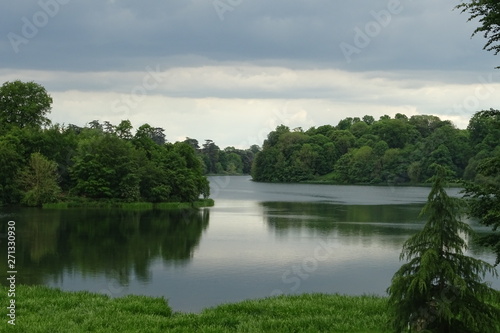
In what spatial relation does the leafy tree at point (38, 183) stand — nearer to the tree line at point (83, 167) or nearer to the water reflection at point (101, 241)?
the tree line at point (83, 167)

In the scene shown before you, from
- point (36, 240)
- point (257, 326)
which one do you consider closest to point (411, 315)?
point (257, 326)

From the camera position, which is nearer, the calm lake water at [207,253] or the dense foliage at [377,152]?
the calm lake water at [207,253]

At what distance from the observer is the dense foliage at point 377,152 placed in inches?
5512

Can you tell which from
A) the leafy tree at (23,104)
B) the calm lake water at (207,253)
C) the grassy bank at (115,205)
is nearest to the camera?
the calm lake water at (207,253)

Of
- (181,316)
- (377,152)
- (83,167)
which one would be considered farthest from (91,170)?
(377,152)

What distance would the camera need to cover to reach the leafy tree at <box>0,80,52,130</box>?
266ft

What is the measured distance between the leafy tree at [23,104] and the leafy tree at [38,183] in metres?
15.3

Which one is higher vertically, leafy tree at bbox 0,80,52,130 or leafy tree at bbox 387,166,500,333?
leafy tree at bbox 0,80,52,130

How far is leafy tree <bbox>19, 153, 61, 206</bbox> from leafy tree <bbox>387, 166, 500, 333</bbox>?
63095mm

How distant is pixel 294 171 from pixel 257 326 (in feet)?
525

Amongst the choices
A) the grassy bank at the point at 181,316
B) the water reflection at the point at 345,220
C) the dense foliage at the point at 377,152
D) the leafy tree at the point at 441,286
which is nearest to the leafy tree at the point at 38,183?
the water reflection at the point at 345,220

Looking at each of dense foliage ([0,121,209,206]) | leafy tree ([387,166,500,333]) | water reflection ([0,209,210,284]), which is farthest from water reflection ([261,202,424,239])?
leafy tree ([387,166,500,333])

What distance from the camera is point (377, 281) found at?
26.5m

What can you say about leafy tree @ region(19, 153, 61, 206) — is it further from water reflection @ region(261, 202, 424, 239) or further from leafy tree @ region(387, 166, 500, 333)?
leafy tree @ region(387, 166, 500, 333)
